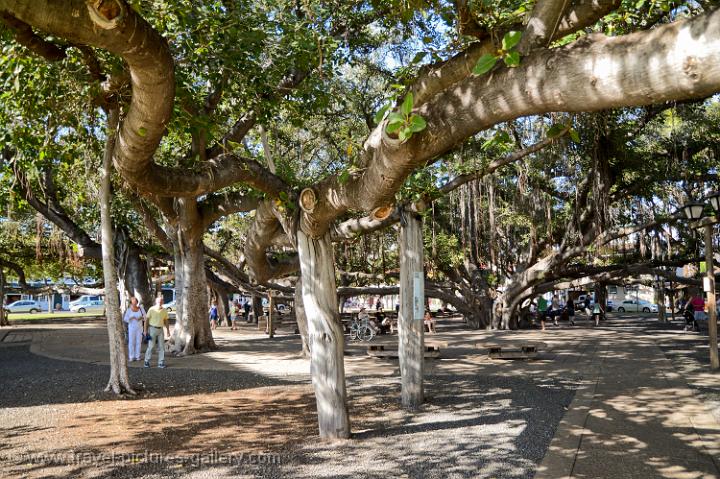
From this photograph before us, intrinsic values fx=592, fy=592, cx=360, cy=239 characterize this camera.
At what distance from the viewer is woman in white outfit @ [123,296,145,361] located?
39.5ft

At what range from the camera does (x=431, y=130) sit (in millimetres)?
3561

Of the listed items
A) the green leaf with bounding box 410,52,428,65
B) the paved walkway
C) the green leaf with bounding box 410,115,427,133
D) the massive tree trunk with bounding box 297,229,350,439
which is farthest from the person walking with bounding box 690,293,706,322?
the green leaf with bounding box 410,115,427,133

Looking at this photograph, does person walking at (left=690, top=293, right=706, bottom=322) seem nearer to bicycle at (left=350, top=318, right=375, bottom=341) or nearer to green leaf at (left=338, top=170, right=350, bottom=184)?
bicycle at (left=350, top=318, right=375, bottom=341)

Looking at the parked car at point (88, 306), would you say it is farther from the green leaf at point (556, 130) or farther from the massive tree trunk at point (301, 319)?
the green leaf at point (556, 130)

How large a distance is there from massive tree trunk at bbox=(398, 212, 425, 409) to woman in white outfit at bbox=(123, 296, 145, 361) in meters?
6.48

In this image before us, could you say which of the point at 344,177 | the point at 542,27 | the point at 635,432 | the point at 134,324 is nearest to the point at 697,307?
the point at 635,432

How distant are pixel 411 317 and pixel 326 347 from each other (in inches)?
81.7

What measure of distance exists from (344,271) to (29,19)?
2037cm

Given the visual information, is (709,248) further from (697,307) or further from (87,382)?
(87,382)

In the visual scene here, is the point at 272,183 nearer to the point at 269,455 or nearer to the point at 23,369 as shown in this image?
the point at 269,455

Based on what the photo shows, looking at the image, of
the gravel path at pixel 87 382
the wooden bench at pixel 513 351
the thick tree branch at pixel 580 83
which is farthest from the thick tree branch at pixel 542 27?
the wooden bench at pixel 513 351

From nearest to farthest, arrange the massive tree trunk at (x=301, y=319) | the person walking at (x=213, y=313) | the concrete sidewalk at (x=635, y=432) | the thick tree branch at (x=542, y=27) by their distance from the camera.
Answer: the thick tree branch at (x=542, y=27) → the concrete sidewalk at (x=635, y=432) → the massive tree trunk at (x=301, y=319) → the person walking at (x=213, y=313)

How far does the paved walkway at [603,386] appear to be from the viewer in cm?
511

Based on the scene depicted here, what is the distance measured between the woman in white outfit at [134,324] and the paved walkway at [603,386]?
865 millimetres
